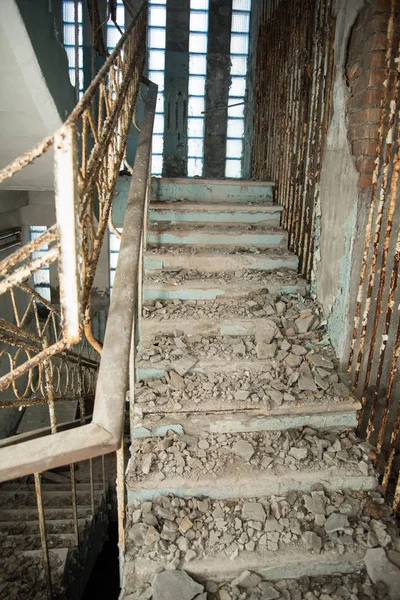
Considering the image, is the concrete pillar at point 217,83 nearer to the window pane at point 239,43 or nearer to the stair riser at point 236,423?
the window pane at point 239,43

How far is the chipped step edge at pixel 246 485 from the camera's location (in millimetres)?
2074

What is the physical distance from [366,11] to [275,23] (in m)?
2.50

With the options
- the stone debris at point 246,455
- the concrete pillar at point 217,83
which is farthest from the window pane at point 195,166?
the stone debris at point 246,455

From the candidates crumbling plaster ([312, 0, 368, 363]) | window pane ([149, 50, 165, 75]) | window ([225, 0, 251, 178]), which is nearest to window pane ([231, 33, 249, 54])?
window ([225, 0, 251, 178])

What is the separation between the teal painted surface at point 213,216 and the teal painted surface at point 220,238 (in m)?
0.28

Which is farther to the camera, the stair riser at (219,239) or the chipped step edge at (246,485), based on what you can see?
the stair riser at (219,239)

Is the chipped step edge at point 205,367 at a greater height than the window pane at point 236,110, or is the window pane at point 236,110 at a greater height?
the window pane at point 236,110

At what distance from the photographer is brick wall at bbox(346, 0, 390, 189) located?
2301mm

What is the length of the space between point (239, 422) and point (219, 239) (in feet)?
6.31

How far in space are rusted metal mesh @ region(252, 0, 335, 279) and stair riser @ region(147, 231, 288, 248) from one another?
17 cm

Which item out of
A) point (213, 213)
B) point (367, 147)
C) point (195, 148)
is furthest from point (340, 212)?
point (195, 148)

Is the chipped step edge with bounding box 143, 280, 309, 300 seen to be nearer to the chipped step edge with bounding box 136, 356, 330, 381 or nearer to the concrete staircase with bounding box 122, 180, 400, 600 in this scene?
the concrete staircase with bounding box 122, 180, 400, 600

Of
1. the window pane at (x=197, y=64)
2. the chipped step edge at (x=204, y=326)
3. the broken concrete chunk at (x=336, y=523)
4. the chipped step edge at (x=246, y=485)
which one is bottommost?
the broken concrete chunk at (x=336, y=523)

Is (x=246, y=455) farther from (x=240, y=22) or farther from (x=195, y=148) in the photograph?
(x=240, y=22)
